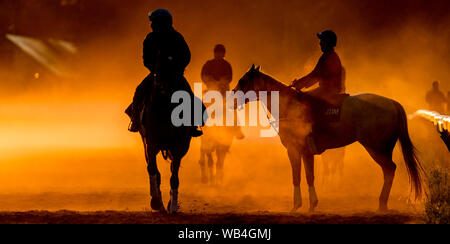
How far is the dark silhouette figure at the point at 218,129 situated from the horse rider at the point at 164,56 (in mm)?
4237

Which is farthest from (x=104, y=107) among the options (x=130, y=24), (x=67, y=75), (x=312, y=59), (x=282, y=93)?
(x=282, y=93)

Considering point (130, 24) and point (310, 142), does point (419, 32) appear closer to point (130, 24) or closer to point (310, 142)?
point (130, 24)


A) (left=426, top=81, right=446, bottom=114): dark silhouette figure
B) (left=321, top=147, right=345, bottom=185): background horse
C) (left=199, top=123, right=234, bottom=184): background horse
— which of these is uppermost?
(left=426, top=81, right=446, bottom=114): dark silhouette figure

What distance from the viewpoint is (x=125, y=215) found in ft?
26.3

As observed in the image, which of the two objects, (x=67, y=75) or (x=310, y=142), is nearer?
(x=310, y=142)

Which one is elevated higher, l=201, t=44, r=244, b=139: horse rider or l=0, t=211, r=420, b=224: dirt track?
l=201, t=44, r=244, b=139: horse rider

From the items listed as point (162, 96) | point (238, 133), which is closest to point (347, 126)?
point (162, 96)

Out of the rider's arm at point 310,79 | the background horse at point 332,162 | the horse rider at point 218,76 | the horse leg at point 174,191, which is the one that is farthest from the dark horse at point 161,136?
the background horse at point 332,162

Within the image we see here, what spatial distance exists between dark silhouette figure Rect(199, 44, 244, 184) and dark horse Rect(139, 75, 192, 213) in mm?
4182

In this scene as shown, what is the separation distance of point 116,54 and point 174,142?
25.7m

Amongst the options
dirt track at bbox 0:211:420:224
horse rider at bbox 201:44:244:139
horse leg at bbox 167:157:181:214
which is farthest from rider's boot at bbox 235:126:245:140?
dirt track at bbox 0:211:420:224

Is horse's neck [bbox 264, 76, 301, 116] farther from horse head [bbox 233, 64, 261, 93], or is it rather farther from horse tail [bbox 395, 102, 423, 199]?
horse tail [bbox 395, 102, 423, 199]

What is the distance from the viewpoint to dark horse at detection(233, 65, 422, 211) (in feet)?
31.4

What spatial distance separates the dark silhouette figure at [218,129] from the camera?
43.3 ft
